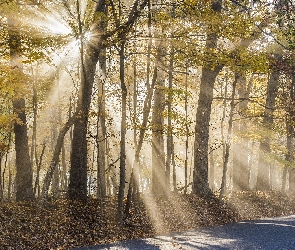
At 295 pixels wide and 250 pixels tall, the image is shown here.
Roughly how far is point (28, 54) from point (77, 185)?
5.55 metres

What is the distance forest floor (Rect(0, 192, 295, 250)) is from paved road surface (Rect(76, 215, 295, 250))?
34.7 inches

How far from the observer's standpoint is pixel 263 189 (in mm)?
22578

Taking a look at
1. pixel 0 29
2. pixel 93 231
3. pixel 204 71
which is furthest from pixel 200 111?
pixel 0 29

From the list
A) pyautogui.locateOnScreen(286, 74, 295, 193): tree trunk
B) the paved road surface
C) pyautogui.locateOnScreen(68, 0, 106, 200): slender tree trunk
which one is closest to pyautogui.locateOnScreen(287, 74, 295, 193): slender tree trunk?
pyautogui.locateOnScreen(286, 74, 295, 193): tree trunk

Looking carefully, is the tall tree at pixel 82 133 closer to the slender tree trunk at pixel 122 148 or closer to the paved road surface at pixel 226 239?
the slender tree trunk at pixel 122 148

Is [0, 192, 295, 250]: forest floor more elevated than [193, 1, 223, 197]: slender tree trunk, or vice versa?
[193, 1, 223, 197]: slender tree trunk

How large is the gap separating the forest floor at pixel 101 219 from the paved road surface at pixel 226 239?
34.7 inches

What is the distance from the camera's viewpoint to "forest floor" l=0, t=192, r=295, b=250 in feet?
33.9

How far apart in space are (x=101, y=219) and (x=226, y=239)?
447cm

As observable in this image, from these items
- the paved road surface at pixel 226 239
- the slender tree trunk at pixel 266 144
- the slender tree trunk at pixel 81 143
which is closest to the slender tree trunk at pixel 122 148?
the paved road surface at pixel 226 239

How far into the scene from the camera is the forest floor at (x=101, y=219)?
33.9 ft

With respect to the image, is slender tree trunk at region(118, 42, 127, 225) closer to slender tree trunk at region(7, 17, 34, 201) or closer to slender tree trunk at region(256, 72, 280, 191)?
slender tree trunk at region(7, 17, 34, 201)

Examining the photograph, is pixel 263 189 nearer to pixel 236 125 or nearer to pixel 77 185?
pixel 236 125

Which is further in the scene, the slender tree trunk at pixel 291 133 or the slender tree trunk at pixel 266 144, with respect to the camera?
the slender tree trunk at pixel 266 144
